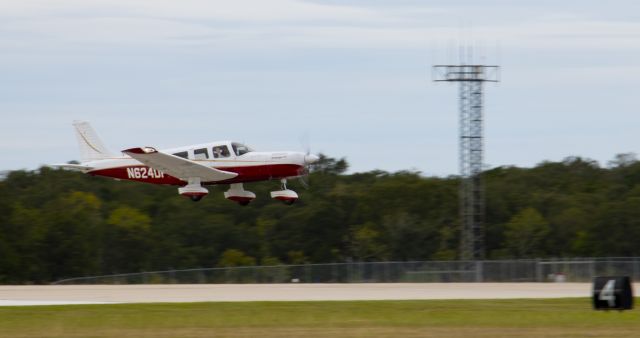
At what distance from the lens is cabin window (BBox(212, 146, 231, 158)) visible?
2099 inches

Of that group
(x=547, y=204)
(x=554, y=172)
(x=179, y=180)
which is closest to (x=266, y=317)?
(x=179, y=180)

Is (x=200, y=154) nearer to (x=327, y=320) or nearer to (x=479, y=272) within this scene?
(x=479, y=272)

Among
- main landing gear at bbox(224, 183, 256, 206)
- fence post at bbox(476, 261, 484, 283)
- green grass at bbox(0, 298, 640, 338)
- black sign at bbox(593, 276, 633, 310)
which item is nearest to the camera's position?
green grass at bbox(0, 298, 640, 338)

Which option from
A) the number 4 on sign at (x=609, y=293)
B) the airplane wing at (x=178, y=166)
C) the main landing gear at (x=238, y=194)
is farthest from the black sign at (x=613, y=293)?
the main landing gear at (x=238, y=194)

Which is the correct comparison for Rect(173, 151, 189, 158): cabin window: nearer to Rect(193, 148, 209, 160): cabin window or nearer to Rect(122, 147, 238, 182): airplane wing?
Rect(193, 148, 209, 160): cabin window

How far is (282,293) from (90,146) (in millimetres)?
13912

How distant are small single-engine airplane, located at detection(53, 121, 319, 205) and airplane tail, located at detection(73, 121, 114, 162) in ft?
1.43

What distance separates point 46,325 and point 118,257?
78376 millimetres

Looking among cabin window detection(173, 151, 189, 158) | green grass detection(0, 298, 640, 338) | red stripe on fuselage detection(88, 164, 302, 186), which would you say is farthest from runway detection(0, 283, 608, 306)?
cabin window detection(173, 151, 189, 158)

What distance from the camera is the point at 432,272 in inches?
2424

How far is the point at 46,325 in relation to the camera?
107 ft

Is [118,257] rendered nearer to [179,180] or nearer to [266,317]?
[179,180]

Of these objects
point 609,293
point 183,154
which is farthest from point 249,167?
point 609,293

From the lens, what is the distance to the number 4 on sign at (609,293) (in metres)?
34.1
